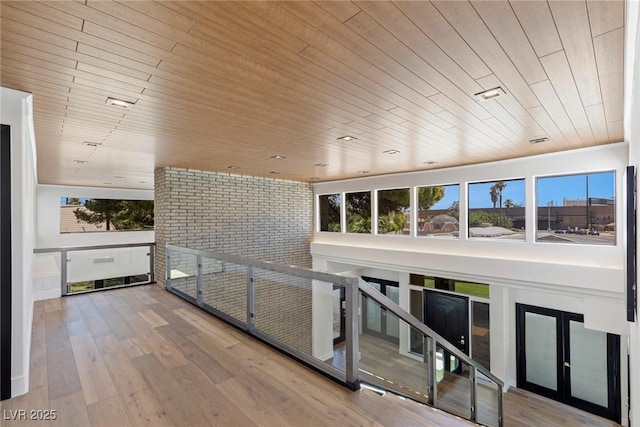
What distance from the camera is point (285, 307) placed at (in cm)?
432

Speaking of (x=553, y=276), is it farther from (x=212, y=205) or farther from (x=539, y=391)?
(x=212, y=205)

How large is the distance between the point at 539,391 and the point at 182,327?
734cm

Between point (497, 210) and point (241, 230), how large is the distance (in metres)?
5.97

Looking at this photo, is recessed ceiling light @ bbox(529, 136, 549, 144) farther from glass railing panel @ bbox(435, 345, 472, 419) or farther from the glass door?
the glass door

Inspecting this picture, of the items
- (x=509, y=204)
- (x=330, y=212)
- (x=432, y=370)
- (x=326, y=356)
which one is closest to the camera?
(x=326, y=356)

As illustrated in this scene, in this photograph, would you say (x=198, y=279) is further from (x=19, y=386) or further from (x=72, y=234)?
(x=72, y=234)

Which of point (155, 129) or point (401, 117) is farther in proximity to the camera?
point (155, 129)

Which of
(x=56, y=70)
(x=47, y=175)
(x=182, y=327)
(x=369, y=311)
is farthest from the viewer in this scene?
(x=47, y=175)

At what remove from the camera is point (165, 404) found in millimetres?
2484

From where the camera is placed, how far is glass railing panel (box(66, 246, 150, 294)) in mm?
5906

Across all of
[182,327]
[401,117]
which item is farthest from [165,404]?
[401,117]

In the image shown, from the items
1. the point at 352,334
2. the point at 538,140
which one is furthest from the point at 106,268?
the point at 538,140

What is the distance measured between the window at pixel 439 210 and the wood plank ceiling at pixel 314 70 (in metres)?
2.97

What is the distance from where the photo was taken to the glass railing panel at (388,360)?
2936 millimetres
